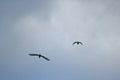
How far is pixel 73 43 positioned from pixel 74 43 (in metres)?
0.92

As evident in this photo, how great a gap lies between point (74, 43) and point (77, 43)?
1541mm

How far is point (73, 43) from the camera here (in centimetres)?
18800

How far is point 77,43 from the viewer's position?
18875cm

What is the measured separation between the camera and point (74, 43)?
189 m

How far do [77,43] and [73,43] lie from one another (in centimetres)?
221
